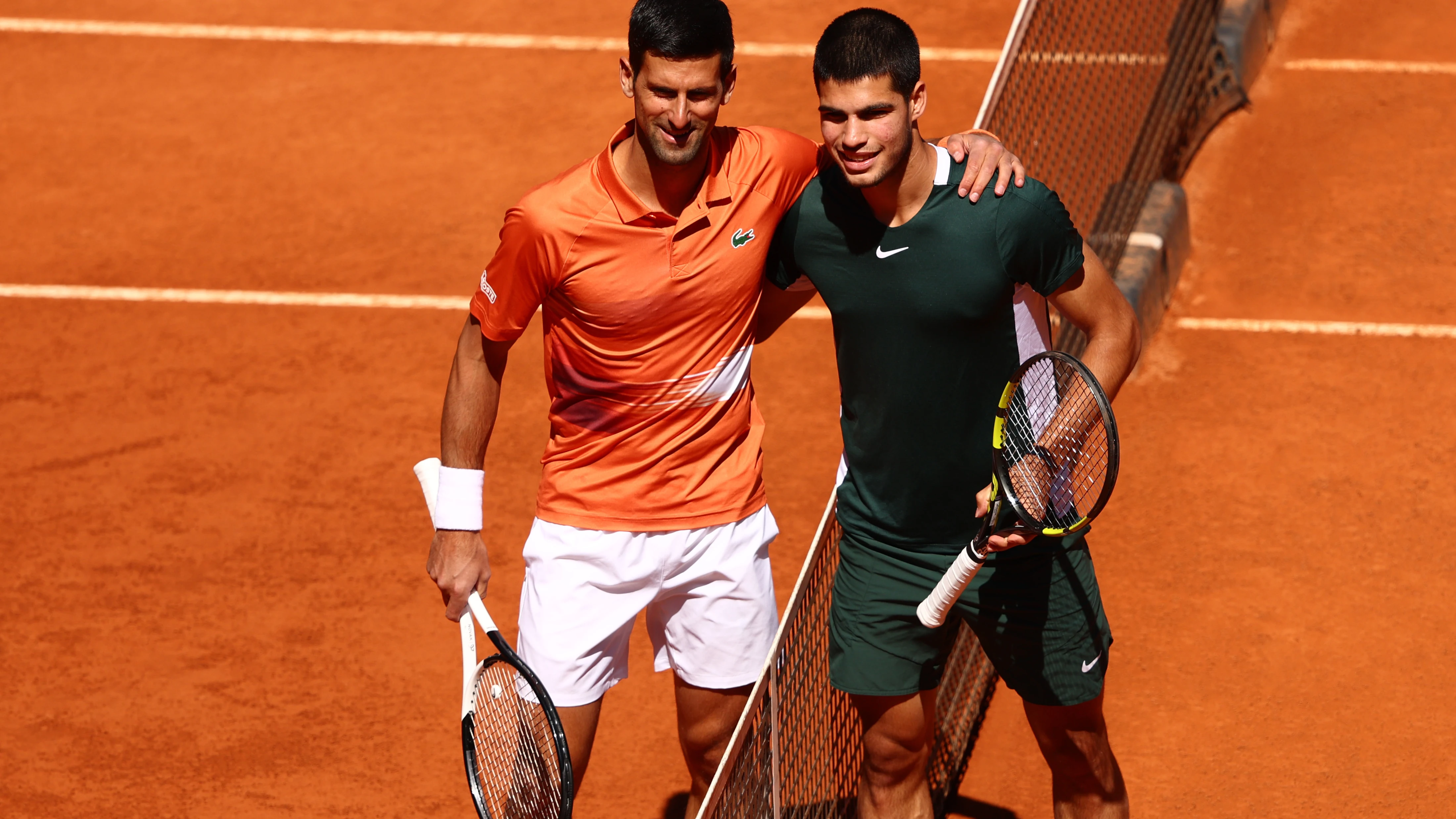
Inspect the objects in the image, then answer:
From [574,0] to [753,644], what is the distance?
26.3ft

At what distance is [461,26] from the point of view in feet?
38.2

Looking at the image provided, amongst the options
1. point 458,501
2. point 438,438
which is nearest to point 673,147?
point 458,501

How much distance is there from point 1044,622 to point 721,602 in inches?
35.1

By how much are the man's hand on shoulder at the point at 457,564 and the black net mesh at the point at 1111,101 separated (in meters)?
3.05

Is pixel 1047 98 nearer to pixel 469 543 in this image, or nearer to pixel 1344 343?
pixel 1344 343

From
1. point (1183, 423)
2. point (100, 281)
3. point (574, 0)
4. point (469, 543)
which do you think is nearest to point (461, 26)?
point (574, 0)

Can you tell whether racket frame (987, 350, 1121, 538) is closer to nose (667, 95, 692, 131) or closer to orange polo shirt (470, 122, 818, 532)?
orange polo shirt (470, 122, 818, 532)

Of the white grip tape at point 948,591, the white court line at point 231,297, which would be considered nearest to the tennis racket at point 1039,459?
the white grip tape at point 948,591

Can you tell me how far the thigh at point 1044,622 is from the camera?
4395 millimetres

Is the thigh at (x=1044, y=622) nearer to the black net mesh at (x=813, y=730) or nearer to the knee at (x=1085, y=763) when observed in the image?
the knee at (x=1085, y=763)

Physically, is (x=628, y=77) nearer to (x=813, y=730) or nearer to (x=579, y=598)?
(x=579, y=598)

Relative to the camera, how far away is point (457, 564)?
14.6 ft

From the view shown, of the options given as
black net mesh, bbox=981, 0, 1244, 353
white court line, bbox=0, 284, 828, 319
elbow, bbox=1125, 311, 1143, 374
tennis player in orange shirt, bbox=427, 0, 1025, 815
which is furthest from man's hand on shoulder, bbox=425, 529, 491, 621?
white court line, bbox=0, 284, 828, 319

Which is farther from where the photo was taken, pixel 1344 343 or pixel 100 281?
pixel 100 281
